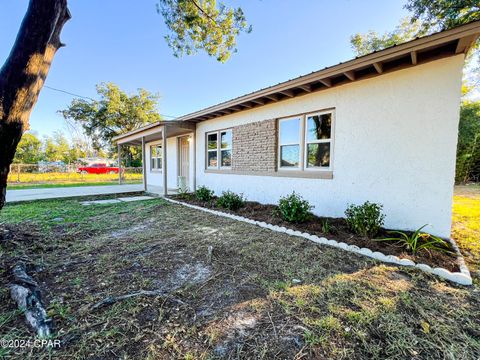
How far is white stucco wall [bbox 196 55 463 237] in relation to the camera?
355cm

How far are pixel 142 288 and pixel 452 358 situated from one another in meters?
2.73

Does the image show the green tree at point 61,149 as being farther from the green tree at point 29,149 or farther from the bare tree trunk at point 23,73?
the bare tree trunk at point 23,73

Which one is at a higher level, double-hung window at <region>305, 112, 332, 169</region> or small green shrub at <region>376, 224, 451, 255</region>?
double-hung window at <region>305, 112, 332, 169</region>

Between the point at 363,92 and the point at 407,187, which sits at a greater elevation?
the point at 363,92

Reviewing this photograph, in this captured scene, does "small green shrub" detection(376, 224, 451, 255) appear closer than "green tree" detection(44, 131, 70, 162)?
Yes

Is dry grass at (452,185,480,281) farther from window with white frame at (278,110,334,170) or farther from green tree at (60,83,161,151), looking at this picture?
green tree at (60,83,161,151)

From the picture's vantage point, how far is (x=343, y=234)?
4.00 m

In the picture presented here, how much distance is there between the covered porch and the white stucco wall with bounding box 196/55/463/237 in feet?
17.6

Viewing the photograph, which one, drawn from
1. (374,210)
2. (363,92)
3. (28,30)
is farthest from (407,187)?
(28,30)

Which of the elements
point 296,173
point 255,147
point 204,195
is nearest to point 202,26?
point 255,147

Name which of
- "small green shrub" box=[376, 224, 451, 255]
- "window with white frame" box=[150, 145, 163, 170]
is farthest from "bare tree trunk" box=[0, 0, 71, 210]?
"window with white frame" box=[150, 145, 163, 170]

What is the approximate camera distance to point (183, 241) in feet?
12.6

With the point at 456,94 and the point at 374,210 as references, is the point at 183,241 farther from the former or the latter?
the point at 456,94

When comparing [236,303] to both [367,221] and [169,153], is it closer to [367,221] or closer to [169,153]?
[367,221]
